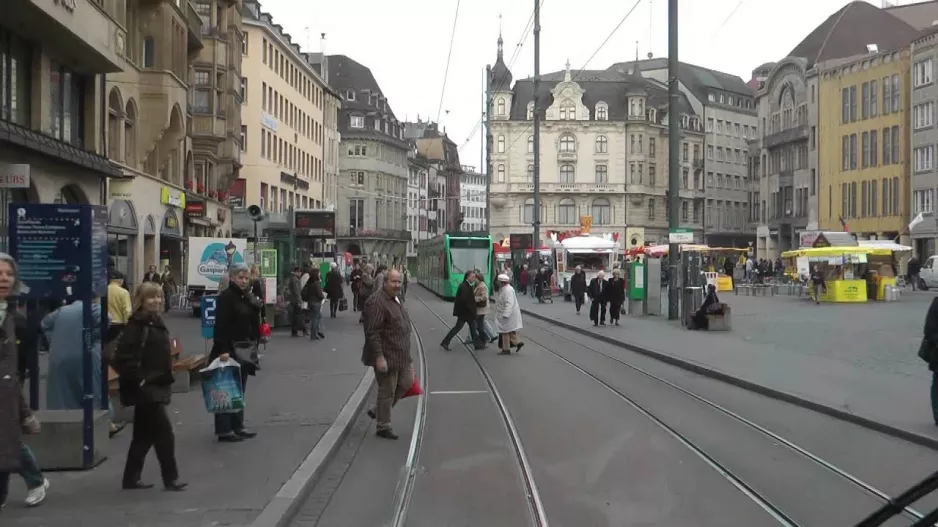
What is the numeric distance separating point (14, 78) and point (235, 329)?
1342 cm

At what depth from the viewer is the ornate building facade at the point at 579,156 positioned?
100000 millimetres

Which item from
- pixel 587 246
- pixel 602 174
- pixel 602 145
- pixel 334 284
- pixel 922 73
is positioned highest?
pixel 922 73

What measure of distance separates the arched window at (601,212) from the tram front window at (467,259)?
186 feet

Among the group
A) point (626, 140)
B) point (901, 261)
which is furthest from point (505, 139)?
point (901, 261)

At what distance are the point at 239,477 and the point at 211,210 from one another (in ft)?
135

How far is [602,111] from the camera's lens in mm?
101625

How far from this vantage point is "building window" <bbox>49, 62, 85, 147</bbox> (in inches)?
926

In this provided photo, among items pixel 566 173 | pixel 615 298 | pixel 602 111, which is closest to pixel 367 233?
pixel 566 173

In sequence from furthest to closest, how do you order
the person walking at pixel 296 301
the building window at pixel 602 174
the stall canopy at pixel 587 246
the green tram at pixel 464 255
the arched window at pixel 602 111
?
the building window at pixel 602 174
the arched window at pixel 602 111
the stall canopy at pixel 587 246
the green tram at pixel 464 255
the person walking at pixel 296 301

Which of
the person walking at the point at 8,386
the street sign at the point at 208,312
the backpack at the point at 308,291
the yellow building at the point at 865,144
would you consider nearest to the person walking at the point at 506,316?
the backpack at the point at 308,291

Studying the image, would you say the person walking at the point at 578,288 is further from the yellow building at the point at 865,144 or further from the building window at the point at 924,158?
the yellow building at the point at 865,144

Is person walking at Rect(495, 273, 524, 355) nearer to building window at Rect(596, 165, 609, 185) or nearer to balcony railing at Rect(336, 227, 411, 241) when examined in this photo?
building window at Rect(596, 165, 609, 185)

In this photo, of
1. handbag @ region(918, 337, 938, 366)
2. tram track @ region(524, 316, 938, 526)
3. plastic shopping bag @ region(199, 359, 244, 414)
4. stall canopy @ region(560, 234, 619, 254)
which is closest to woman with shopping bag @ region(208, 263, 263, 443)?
plastic shopping bag @ region(199, 359, 244, 414)

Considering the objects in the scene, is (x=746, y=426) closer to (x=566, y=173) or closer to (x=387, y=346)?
(x=387, y=346)
